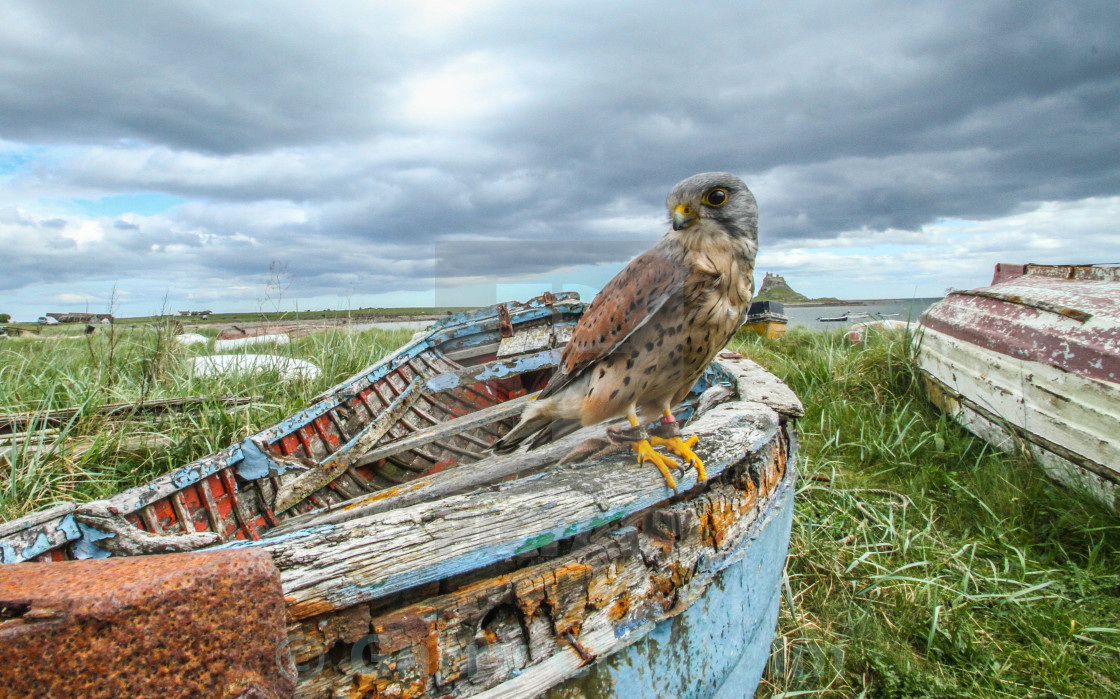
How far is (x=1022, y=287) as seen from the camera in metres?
4.57

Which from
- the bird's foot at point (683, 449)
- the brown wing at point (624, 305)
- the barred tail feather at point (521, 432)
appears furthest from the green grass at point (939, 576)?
the brown wing at point (624, 305)

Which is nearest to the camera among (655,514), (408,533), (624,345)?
(408,533)

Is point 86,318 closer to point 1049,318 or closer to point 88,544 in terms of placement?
point 88,544

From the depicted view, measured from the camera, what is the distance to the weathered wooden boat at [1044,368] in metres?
3.32

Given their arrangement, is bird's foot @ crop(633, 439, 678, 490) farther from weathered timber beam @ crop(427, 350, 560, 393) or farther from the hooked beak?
weathered timber beam @ crop(427, 350, 560, 393)

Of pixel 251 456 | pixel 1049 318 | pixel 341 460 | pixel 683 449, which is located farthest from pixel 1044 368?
pixel 251 456

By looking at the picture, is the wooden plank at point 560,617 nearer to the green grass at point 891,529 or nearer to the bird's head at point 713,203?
the bird's head at point 713,203

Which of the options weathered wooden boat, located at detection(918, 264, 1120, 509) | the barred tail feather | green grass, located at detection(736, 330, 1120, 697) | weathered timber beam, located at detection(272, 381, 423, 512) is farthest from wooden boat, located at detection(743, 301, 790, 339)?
the barred tail feather

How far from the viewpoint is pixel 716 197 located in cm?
167

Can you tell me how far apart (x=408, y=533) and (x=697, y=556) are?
0.88m

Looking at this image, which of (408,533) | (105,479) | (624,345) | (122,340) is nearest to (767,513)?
(624,345)

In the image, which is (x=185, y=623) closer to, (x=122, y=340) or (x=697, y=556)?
(x=697, y=556)

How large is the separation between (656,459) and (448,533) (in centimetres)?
73

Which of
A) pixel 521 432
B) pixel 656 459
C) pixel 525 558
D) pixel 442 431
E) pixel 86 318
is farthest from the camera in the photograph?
pixel 86 318
